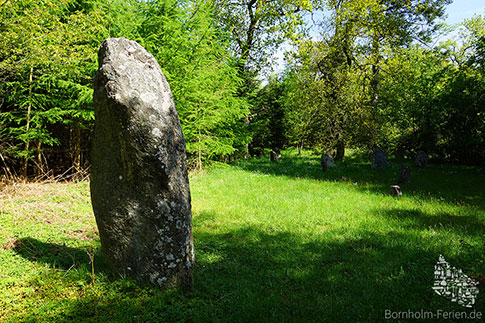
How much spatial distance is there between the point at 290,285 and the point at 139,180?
8.57ft

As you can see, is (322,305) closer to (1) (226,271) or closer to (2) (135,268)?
(1) (226,271)

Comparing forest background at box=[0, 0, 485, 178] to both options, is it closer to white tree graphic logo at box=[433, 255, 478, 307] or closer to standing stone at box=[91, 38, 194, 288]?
standing stone at box=[91, 38, 194, 288]

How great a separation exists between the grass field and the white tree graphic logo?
0.38 ft

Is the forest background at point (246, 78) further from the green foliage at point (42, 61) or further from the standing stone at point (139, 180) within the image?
the standing stone at point (139, 180)

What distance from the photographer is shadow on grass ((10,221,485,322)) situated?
3.37 m

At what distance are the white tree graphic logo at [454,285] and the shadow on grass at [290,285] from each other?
10 centimetres

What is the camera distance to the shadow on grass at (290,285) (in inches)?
133

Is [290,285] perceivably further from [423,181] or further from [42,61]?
[423,181]

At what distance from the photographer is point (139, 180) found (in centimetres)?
368

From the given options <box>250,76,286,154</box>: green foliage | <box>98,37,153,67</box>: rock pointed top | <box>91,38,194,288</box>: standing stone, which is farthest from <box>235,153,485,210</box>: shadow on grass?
<box>250,76,286,154</box>: green foliage

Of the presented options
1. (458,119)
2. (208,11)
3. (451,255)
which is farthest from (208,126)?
(458,119)

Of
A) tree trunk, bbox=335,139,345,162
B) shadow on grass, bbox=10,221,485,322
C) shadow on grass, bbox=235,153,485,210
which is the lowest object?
shadow on grass, bbox=10,221,485,322

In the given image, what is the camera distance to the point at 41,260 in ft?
14.5

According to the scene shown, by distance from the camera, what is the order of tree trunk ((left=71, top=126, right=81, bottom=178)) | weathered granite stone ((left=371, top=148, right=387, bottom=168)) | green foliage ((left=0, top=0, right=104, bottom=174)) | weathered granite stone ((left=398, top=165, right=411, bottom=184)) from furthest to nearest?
weathered granite stone ((left=371, top=148, right=387, bottom=168)) → tree trunk ((left=71, top=126, right=81, bottom=178)) → weathered granite stone ((left=398, top=165, right=411, bottom=184)) → green foliage ((left=0, top=0, right=104, bottom=174))
